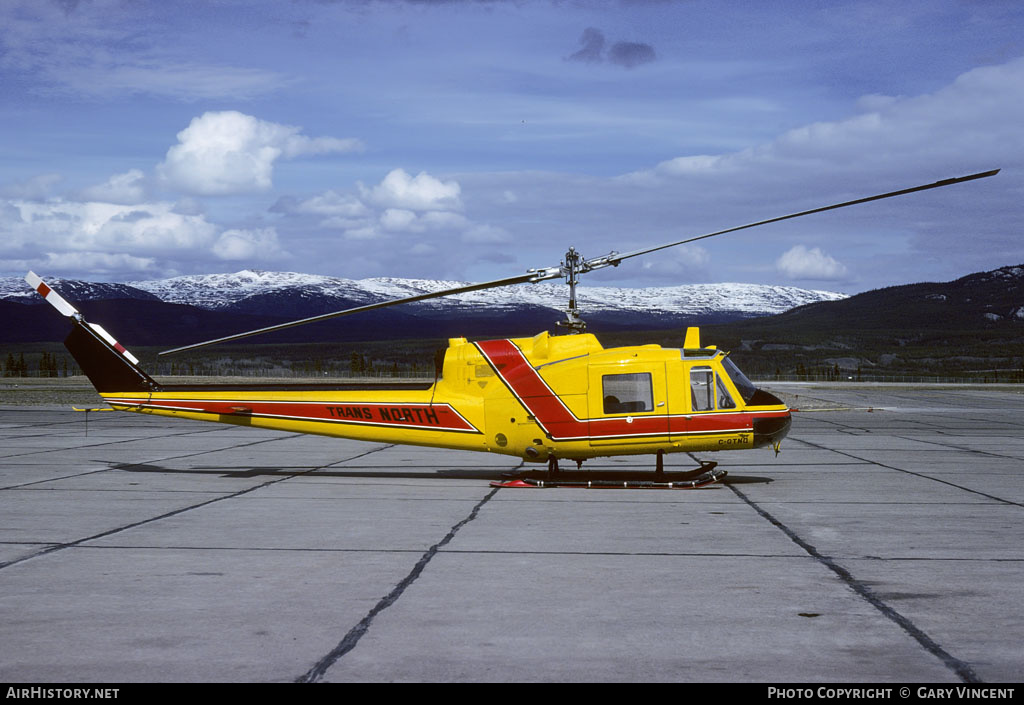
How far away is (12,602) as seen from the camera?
8875mm

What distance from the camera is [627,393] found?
55.7 ft

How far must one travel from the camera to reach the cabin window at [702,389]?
16844 mm

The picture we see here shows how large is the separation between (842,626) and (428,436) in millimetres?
10619

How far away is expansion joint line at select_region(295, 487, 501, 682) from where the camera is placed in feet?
22.8

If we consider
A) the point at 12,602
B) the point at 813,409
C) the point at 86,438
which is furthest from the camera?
the point at 813,409

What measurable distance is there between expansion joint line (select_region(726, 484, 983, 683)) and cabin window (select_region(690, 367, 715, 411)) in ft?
11.7

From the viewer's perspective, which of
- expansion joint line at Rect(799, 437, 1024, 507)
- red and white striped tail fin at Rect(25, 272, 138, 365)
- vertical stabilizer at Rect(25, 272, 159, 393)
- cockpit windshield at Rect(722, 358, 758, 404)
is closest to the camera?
expansion joint line at Rect(799, 437, 1024, 507)

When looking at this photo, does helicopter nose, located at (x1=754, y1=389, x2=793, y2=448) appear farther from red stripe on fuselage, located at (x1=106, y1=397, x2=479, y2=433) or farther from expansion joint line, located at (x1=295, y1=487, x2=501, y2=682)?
expansion joint line, located at (x1=295, y1=487, x2=501, y2=682)

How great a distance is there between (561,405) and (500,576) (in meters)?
7.25

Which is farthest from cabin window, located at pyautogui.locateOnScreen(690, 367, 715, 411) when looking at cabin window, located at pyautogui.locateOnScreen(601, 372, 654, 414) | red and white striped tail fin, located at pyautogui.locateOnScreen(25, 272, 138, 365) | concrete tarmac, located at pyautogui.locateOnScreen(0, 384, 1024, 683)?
red and white striped tail fin, located at pyautogui.locateOnScreen(25, 272, 138, 365)

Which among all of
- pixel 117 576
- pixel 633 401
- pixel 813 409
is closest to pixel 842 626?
pixel 117 576

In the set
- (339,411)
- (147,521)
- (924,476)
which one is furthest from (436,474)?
(924,476)
